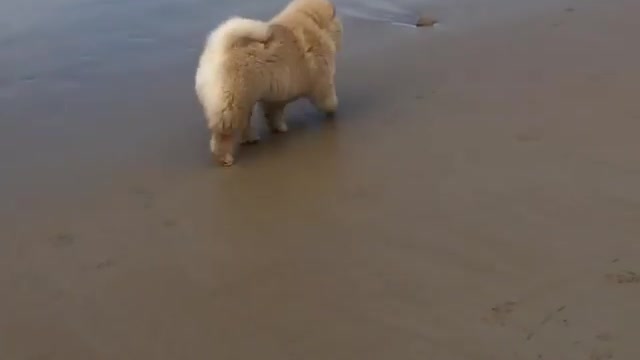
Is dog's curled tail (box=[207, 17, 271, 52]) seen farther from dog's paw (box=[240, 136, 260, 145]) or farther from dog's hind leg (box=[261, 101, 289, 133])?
dog's paw (box=[240, 136, 260, 145])

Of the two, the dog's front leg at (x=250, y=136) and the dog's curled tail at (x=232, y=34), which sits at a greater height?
the dog's curled tail at (x=232, y=34)

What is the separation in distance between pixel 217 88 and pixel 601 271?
2044 mm

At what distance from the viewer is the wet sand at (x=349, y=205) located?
2.97 m

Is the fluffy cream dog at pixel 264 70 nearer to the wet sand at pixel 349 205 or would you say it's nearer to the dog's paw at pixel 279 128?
the dog's paw at pixel 279 128

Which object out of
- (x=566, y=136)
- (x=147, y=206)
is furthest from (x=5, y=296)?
(x=566, y=136)

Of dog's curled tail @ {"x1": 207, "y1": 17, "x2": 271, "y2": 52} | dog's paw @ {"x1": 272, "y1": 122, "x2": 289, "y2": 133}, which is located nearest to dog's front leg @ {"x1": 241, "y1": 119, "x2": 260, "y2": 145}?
dog's paw @ {"x1": 272, "y1": 122, "x2": 289, "y2": 133}

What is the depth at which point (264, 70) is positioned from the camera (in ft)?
14.6

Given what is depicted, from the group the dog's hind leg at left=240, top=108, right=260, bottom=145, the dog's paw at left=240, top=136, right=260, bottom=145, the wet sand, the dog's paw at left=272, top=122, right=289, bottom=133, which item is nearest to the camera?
the wet sand

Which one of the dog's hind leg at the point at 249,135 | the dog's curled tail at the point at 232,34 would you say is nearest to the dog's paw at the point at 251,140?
the dog's hind leg at the point at 249,135

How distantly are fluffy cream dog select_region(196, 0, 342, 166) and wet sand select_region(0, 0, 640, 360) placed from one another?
16 centimetres

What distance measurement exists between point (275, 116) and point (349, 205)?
112 centimetres

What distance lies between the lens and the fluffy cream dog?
4.33 m

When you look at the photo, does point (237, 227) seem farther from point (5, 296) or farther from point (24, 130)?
point (24, 130)

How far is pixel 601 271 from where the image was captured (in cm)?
312
